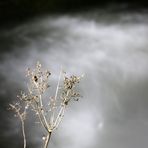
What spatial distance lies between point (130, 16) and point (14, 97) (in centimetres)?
878

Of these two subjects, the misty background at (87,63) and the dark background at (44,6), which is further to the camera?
the dark background at (44,6)

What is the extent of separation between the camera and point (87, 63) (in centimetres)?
2469

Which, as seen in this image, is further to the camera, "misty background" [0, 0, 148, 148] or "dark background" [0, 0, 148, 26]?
"dark background" [0, 0, 148, 26]

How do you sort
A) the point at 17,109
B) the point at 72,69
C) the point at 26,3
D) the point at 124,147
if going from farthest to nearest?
the point at 26,3
the point at 72,69
the point at 124,147
the point at 17,109

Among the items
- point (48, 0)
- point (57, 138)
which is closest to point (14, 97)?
point (57, 138)

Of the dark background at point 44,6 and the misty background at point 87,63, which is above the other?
the dark background at point 44,6

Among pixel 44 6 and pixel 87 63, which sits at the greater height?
pixel 44 6

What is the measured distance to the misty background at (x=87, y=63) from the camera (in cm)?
2108

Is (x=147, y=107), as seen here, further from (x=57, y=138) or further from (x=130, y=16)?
(x=130, y=16)

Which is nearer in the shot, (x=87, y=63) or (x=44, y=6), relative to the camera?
(x=87, y=63)

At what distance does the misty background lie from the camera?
69.2 feet

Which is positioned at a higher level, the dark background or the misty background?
the dark background

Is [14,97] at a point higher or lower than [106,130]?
higher

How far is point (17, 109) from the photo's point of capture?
530 centimetres
